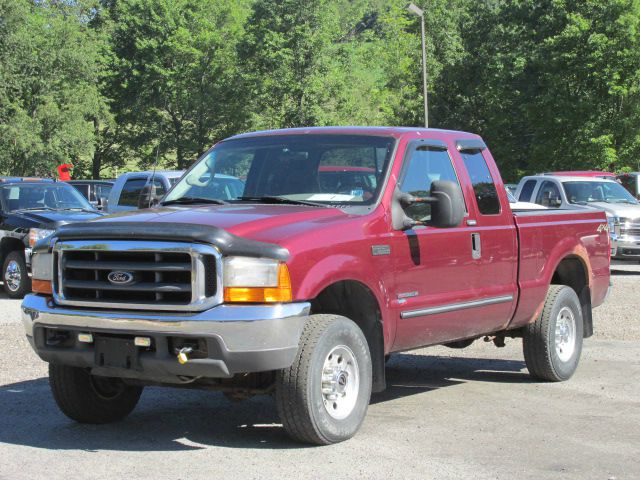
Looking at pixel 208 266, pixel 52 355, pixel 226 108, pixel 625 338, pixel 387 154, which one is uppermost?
pixel 226 108

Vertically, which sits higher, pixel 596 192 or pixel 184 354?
pixel 596 192

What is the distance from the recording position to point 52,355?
6.33m

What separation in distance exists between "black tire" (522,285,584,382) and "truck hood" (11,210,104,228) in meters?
9.36

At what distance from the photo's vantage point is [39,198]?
1797cm

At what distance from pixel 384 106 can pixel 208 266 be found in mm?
63390

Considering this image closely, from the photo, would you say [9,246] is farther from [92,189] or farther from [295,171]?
[92,189]

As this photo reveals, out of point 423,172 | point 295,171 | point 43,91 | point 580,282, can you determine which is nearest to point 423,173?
point 423,172

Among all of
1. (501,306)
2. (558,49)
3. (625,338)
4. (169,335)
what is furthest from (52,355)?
(558,49)

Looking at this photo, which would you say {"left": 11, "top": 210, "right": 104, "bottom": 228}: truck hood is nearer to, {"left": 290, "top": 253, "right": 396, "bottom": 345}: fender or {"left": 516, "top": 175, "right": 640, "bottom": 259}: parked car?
{"left": 516, "top": 175, "right": 640, "bottom": 259}: parked car

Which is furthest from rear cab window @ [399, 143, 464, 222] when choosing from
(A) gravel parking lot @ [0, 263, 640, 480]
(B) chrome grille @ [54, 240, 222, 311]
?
(B) chrome grille @ [54, 240, 222, 311]

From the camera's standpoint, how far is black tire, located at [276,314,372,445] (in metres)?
6.02

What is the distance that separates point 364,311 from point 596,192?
1630 cm

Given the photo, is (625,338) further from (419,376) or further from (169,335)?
(169,335)

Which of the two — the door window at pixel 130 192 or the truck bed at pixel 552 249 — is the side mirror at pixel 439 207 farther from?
the door window at pixel 130 192
